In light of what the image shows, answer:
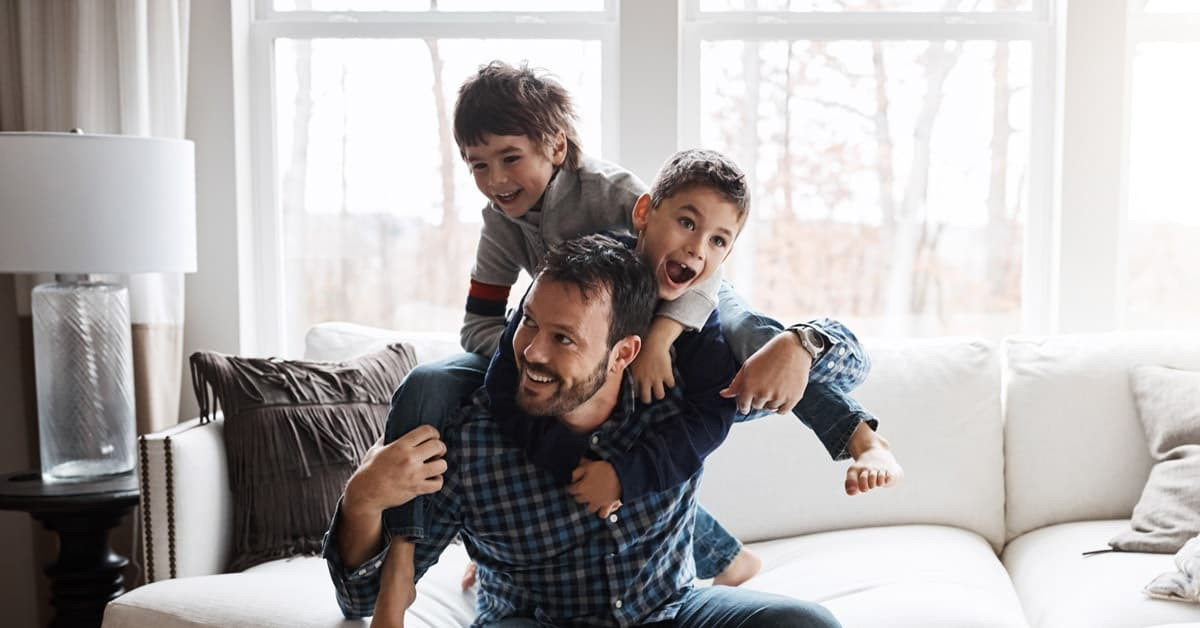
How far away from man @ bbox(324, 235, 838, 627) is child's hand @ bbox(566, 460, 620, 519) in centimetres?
4

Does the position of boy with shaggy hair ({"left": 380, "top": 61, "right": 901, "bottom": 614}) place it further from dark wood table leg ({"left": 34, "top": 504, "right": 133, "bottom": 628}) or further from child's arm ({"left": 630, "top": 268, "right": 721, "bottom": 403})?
dark wood table leg ({"left": 34, "top": 504, "right": 133, "bottom": 628})

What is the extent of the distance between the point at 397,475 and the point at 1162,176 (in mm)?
2563

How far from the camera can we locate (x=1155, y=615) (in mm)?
1997

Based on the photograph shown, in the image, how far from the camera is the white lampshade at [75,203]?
8.19 feet

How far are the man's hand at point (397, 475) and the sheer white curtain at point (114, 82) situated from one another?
5.23 ft

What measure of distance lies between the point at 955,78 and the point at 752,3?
2.07ft

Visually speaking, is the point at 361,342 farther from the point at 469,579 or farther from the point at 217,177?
the point at 469,579

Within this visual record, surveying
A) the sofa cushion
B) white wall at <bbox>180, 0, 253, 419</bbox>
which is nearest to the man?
the sofa cushion

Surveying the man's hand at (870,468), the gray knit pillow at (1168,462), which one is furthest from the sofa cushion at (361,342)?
the gray knit pillow at (1168,462)

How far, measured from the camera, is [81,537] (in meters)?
2.60

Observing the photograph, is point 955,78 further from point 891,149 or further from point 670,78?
point 670,78

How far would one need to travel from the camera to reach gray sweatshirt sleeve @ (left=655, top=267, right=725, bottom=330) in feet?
5.46

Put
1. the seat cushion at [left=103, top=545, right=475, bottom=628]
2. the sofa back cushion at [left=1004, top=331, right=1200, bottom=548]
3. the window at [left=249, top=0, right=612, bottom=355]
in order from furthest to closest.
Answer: the window at [left=249, top=0, right=612, bottom=355], the sofa back cushion at [left=1004, top=331, right=1200, bottom=548], the seat cushion at [left=103, top=545, right=475, bottom=628]

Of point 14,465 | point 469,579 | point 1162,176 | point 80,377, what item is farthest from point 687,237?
point 14,465
